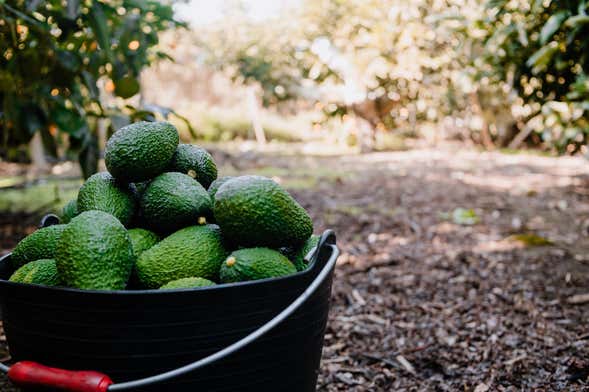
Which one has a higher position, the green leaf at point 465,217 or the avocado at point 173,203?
the avocado at point 173,203

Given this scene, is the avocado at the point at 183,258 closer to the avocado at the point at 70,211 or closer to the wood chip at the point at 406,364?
the avocado at the point at 70,211

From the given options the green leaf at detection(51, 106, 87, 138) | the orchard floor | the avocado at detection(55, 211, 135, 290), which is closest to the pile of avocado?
the avocado at detection(55, 211, 135, 290)

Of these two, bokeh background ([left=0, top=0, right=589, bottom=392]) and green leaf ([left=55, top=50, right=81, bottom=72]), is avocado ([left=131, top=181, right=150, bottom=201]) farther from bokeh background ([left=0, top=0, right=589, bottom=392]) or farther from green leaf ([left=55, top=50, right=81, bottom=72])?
green leaf ([left=55, top=50, right=81, bottom=72])

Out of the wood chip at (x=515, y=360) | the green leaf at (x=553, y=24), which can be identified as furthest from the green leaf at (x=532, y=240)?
the wood chip at (x=515, y=360)

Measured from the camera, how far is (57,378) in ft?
3.64

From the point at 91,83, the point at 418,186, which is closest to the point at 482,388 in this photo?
the point at 91,83

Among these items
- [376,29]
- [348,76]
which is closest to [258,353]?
[376,29]

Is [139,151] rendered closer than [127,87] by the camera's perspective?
Yes

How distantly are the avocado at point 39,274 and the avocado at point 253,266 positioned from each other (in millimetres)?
396

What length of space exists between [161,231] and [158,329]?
1.44ft

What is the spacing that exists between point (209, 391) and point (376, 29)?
845 centimetres

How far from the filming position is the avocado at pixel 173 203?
1.41m

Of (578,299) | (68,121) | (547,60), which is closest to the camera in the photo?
(578,299)

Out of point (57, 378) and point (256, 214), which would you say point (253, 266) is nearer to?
point (256, 214)
